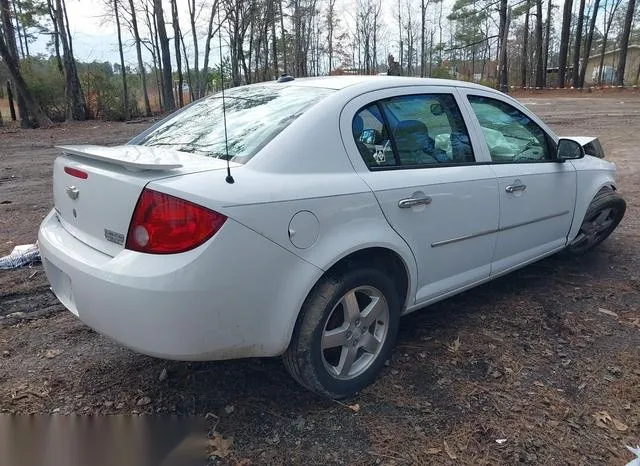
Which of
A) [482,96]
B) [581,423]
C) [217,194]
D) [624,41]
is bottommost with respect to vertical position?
[581,423]

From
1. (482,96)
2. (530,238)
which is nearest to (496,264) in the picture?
(530,238)

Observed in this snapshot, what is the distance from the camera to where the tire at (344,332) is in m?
2.42

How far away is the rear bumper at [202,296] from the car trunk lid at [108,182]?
125 millimetres

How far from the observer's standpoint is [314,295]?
2438 millimetres

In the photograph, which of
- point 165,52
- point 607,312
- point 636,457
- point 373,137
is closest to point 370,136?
point 373,137

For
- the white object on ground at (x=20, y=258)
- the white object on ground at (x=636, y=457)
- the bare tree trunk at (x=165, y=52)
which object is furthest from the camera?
the bare tree trunk at (x=165, y=52)

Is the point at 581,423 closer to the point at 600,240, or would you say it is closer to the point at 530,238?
the point at 530,238

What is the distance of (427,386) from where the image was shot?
2793 mm

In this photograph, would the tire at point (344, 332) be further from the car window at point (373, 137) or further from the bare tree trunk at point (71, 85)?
the bare tree trunk at point (71, 85)

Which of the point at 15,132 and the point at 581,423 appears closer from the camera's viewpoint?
the point at 581,423

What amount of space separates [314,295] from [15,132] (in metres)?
19.6

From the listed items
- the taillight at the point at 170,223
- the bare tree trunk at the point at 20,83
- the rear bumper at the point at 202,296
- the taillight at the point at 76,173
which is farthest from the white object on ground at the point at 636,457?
the bare tree trunk at the point at 20,83

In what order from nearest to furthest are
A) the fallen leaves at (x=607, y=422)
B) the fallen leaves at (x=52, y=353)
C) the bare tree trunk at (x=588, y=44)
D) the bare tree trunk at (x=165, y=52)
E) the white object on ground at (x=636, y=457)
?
the white object on ground at (x=636, y=457) → the fallen leaves at (x=607, y=422) → the fallen leaves at (x=52, y=353) → the bare tree trunk at (x=165, y=52) → the bare tree trunk at (x=588, y=44)

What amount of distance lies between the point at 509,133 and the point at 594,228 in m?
1.45
